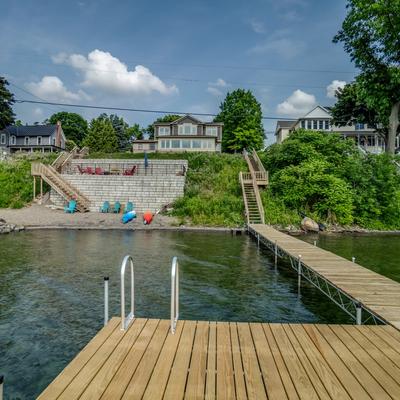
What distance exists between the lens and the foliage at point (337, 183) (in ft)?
68.4

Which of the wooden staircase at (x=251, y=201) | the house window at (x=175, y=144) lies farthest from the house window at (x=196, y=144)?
the wooden staircase at (x=251, y=201)

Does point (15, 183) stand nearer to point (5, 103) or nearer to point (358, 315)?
point (5, 103)

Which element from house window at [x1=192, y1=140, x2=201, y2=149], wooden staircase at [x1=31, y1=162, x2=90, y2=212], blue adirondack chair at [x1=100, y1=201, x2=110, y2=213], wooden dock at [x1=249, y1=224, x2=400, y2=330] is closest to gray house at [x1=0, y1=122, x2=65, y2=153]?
house window at [x1=192, y1=140, x2=201, y2=149]

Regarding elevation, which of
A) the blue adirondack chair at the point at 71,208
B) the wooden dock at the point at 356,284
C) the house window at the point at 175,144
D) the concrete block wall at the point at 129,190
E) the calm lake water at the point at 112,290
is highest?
the house window at the point at 175,144

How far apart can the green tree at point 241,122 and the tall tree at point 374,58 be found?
22.8 m

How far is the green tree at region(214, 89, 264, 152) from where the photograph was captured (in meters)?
51.8

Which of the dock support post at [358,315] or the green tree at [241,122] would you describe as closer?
the dock support post at [358,315]

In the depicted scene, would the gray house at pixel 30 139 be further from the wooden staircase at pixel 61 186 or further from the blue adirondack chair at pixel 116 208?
the blue adirondack chair at pixel 116 208

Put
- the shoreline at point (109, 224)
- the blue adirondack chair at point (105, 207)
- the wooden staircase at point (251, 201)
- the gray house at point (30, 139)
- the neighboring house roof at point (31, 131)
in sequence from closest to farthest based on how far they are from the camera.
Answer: the shoreline at point (109, 224) → the wooden staircase at point (251, 201) → the blue adirondack chair at point (105, 207) → the gray house at point (30, 139) → the neighboring house roof at point (31, 131)

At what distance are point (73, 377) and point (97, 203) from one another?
22.5 meters

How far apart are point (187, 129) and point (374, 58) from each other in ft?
81.6

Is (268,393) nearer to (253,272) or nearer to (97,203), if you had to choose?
(253,272)

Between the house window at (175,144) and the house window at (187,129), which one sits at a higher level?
the house window at (187,129)

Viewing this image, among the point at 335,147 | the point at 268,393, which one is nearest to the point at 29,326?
the point at 268,393
